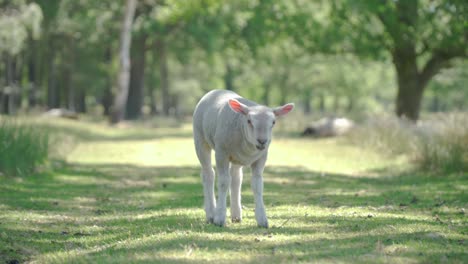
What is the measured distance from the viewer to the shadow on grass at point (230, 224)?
670cm

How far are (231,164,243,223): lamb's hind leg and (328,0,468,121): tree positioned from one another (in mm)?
15548

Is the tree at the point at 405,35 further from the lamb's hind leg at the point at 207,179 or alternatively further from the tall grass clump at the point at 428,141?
the lamb's hind leg at the point at 207,179

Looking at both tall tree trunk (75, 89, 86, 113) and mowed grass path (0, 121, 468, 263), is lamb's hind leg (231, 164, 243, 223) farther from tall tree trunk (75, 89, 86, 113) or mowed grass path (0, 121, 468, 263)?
tall tree trunk (75, 89, 86, 113)

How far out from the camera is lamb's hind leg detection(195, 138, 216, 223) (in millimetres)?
8680

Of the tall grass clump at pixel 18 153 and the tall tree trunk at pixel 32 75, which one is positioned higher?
the tall tree trunk at pixel 32 75

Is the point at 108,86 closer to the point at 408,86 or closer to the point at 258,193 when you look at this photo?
the point at 408,86

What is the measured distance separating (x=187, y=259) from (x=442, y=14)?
68.0 feet

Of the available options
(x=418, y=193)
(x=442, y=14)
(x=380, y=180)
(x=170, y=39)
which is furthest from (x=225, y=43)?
(x=418, y=193)

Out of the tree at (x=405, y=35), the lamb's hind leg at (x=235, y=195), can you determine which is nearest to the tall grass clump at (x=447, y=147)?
the tree at (x=405, y=35)

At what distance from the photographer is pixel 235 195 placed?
8695 mm

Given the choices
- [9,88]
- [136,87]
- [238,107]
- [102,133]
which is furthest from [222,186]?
[136,87]

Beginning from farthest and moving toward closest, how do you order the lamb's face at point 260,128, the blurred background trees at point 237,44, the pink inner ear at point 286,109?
the blurred background trees at point 237,44
the pink inner ear at point 286,109
the lamb's face at point 260,128

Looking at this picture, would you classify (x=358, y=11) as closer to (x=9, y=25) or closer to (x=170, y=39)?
(x=9, y=25)

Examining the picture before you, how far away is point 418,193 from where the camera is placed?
12.3 meters
